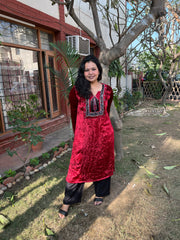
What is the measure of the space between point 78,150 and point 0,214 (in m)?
1.12

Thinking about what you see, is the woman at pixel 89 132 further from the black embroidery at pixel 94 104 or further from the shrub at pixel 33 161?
the shrub at pixel 33 161

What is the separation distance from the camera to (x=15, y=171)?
2.98 m

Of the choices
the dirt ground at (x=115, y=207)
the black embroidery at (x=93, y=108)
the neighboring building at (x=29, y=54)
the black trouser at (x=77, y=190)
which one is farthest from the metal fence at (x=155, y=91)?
the black embroidery at (x=93, y=108)

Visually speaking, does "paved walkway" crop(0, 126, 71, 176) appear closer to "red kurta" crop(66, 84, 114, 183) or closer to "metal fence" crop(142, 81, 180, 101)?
"red kurta" crop(66, 84, 114, 183)

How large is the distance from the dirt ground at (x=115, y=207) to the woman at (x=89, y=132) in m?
0.24

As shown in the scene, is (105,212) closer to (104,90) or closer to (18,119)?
(104,90)

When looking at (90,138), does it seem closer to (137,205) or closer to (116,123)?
(137,205)

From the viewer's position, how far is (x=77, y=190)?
7.11ft

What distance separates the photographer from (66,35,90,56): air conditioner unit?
5664 millimetres

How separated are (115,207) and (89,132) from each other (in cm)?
93

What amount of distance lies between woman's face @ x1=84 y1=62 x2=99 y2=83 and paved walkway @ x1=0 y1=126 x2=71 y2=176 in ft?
6.58

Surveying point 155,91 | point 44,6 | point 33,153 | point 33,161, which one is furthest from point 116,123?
point 155,91

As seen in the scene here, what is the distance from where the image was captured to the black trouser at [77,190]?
2.12 meters

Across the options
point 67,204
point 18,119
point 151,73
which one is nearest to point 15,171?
point 18,119
